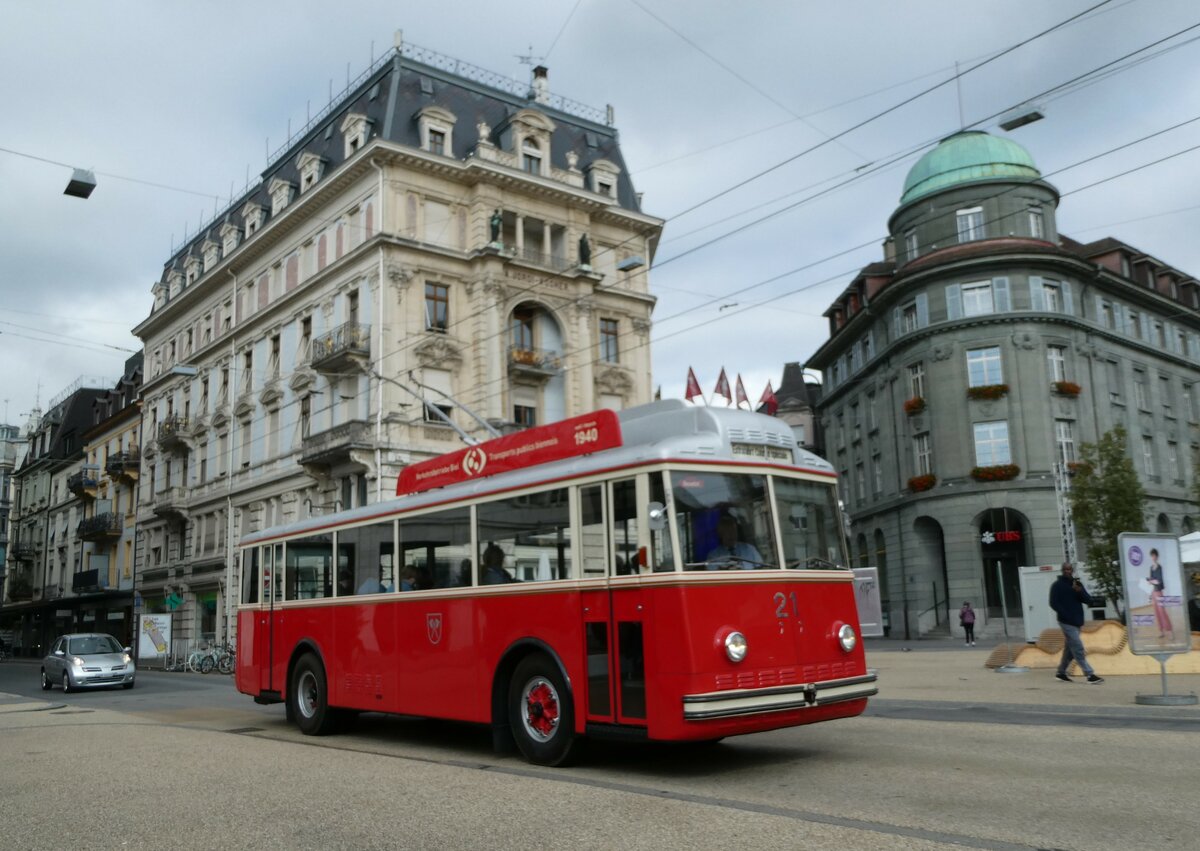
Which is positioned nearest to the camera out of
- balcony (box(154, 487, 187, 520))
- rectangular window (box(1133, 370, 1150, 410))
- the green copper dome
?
the green copper dome

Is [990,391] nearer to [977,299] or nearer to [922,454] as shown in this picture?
[977,299]

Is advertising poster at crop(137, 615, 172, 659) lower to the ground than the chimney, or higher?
lower

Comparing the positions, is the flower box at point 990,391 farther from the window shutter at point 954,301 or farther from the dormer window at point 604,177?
the dormer window at point 604,177

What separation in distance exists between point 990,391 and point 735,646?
126 ft

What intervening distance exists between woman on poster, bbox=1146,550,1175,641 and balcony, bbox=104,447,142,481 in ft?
185

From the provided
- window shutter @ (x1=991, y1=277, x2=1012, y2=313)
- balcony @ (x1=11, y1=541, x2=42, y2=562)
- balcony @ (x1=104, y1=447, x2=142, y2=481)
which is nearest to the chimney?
window shutter @ (x1=991, y1=277, x2=1012, y2=313)

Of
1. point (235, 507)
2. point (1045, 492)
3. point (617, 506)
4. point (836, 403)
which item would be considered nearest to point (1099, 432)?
point (1045, 492)

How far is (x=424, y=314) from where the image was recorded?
38.3m

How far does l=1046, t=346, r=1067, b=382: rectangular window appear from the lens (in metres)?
44.1

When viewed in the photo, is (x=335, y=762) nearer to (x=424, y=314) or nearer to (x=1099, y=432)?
(x=424, y=314)

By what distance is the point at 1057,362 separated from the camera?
4444cm

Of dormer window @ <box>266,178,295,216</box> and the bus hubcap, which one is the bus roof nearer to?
the bus hubcap

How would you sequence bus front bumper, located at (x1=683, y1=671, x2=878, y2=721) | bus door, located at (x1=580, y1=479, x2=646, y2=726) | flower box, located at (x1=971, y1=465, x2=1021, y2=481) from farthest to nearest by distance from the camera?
flower box, located at (x1=971, y1=465, x2=1021, y2=481) → bus door, located at (x1=580, y1=479, x2=646, y2=726) → bus front bumper, located at (x1=683, y1=671, x2=878, y2=721)

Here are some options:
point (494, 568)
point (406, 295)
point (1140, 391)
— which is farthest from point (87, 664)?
point (1140, 391)
